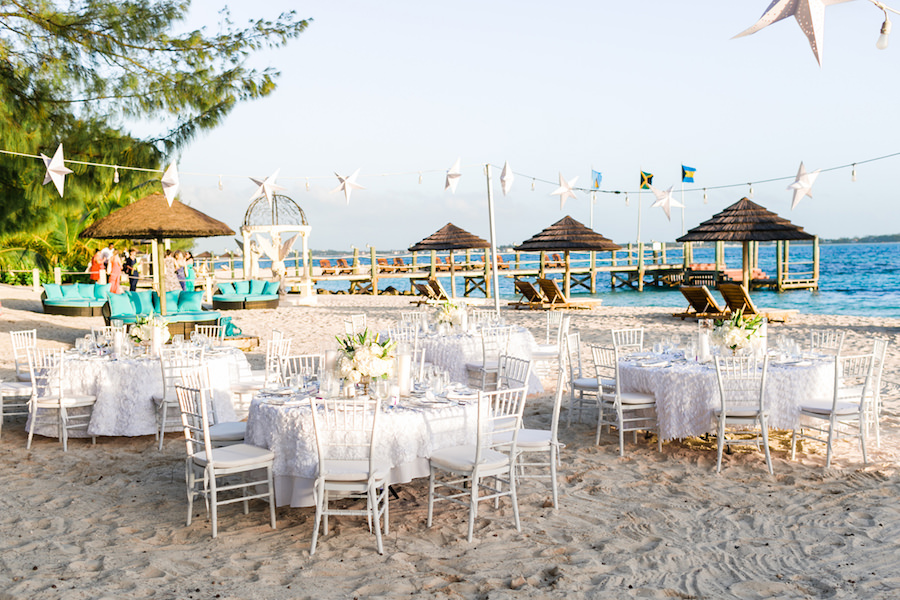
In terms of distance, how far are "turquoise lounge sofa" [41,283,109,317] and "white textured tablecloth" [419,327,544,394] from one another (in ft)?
36.8

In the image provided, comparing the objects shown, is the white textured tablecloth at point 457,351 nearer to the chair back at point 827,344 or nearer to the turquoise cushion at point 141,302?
the chair back at point 827,344

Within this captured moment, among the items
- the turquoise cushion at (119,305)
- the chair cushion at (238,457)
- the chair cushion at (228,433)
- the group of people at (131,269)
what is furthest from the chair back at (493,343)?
the group of people at (131,269)

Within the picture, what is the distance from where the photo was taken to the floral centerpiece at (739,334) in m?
6.43

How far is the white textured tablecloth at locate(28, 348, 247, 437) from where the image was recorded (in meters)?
6.84

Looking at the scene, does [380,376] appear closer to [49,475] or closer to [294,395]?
[294,395]

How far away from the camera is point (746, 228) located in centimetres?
1575

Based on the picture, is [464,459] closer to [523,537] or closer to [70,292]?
[523,537]

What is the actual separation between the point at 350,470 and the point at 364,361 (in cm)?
74

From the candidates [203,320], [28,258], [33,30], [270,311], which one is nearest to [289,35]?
[33,30]

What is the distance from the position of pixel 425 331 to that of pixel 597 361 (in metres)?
2.72

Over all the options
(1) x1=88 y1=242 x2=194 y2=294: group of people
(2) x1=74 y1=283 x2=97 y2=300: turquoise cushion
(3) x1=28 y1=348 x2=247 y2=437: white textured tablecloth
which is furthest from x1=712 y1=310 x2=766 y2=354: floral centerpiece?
(2) x1=74 y1=283 x2=97 y2=300: turquoise cushion

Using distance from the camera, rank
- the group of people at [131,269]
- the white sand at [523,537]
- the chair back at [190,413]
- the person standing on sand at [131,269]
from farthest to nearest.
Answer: the person standing on sand at [131,269]
the group of people at [131,269]
the chair back at [190,413]
the white sand at [523,537]

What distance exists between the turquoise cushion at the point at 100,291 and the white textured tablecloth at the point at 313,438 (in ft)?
48.9

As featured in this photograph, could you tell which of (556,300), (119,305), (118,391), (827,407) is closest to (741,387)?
(827,407)
